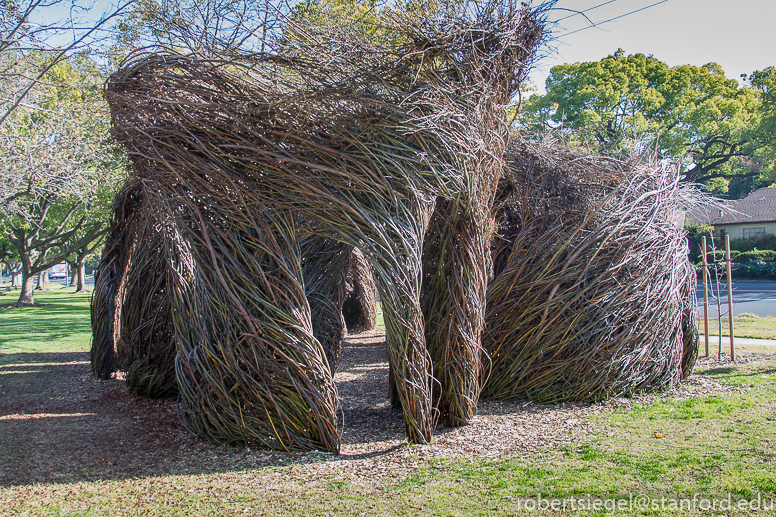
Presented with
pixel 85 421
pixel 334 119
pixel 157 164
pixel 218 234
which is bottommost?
pixel 85 421

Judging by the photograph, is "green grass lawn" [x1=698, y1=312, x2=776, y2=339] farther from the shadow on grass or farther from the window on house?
the window on house

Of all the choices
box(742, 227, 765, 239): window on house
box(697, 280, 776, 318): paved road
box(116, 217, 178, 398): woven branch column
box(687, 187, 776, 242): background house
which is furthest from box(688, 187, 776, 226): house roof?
box(116, 217, 178, 398): woven branch column

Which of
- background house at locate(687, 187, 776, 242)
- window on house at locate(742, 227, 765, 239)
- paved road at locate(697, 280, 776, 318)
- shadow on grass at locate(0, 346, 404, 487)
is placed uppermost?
background house at locate(687, 187, 776, 242)

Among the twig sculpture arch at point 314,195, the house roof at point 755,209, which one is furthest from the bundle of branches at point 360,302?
the house roof at point 755,209

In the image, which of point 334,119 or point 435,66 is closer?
point 334,119

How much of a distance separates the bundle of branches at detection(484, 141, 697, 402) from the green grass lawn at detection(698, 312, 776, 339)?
15.7 feet

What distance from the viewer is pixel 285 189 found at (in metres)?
4.68

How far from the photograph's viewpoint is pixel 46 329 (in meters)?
14.3

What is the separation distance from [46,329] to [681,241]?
48.8ft

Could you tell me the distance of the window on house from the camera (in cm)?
3041

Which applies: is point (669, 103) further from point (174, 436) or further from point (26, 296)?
point (26, 296)

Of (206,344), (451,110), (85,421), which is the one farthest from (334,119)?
(85,421)

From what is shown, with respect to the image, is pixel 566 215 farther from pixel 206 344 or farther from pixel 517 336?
pixel 206 344

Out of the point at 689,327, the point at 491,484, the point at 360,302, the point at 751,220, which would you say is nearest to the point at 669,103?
the point at 751,220
